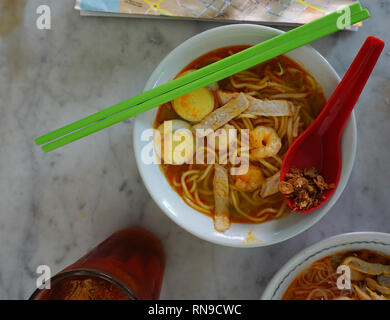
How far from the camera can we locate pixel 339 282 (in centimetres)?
110

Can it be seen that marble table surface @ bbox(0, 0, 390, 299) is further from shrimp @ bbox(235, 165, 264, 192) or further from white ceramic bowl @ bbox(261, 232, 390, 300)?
shrimp @ bbox(235, 165, 264, 192)

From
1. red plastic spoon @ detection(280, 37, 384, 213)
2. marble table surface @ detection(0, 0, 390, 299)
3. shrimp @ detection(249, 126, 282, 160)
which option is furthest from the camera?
marble table surface @ detection(0, 0, 390, 299)

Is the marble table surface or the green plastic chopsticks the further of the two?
the marble table surface

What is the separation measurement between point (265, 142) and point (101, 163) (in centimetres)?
58

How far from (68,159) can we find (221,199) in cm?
57

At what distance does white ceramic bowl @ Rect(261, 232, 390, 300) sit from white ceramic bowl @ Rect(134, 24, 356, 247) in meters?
0.08

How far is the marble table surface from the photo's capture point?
1.18 metres

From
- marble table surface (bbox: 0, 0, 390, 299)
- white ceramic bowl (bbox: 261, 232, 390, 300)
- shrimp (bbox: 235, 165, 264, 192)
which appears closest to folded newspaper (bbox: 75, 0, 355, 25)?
marble table surface (bbox: 0, 0, 390, 299)

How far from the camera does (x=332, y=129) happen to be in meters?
0.99

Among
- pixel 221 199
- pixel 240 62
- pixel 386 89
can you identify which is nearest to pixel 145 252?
pixel 221 199

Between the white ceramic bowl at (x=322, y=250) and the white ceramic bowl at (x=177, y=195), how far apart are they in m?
0.08

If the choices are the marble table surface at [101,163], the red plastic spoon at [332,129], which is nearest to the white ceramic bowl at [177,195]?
the red plastic spoon at [332,129]

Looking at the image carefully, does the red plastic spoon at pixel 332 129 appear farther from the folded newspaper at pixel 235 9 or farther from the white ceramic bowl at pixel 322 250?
the folded newspaper at pixel 235 9

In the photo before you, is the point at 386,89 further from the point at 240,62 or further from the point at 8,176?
the point at 8,176
